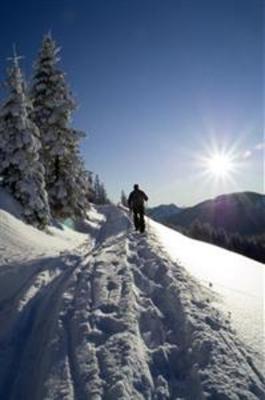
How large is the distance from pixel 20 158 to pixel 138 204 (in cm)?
768

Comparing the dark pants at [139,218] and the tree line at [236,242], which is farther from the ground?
the tree line at [236,242]

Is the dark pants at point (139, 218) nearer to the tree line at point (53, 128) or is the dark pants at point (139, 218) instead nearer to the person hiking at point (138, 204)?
the person hiking at point (138, 204)

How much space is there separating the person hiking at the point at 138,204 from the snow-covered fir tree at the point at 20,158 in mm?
5276

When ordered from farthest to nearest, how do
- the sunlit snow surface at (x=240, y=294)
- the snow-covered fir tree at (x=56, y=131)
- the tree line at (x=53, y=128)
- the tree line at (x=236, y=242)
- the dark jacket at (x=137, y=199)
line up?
the tree line at (x=236, y=242) → the snow-covered fir tree at (x=56, y=131) → the tree line at (x=53, y=128) → the dark jacket at (x=137, y=199) → the sunlit snow surface at (x=240, y=294)

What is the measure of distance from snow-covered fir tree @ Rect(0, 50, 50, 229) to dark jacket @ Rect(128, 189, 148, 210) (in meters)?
5.23

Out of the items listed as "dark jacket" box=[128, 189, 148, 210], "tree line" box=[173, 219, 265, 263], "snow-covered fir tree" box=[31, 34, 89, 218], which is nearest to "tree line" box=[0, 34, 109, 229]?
"snow-covered fir tree" box=[31, 34, 89, 218]

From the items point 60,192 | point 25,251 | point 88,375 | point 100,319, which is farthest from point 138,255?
point 60,192

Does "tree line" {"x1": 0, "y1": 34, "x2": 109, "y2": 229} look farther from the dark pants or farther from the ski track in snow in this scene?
the ski track in snow

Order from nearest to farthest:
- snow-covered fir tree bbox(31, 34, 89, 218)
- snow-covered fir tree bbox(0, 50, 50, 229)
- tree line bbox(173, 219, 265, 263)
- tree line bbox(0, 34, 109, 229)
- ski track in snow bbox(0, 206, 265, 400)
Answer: ski track in snow bbox(0, 206, 265, 400) < snow-covered fir tree bbox(0, 50, 50, 229) < tree line bbox(0, 34, 109, 229) < snow-covered fir tree bbox(31, 34, 89, 218) < tree line bbox(173, 219, 265, 263)

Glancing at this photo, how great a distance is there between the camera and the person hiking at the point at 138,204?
19.0m

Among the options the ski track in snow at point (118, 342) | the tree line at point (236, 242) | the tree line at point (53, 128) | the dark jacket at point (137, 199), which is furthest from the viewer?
the tree line at point (236, 242)

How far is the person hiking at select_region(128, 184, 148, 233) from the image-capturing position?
18953 millimetres

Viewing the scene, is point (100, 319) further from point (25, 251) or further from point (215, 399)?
point (25, 251)

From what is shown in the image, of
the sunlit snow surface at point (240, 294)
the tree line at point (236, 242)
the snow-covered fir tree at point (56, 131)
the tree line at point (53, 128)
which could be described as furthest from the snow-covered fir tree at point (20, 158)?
the tree line at point (236, 242)
